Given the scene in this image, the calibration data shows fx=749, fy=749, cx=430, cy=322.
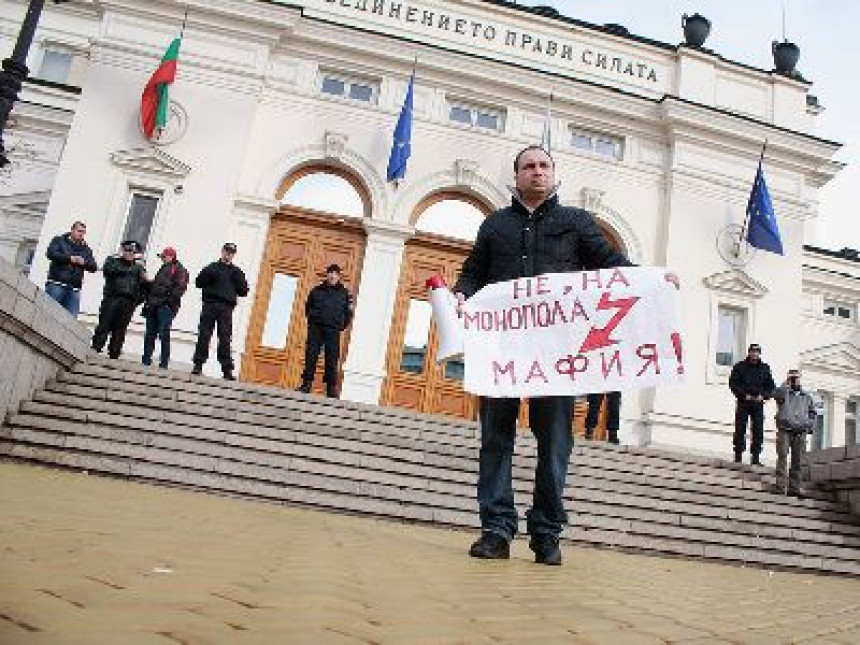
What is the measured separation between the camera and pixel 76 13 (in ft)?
64.0

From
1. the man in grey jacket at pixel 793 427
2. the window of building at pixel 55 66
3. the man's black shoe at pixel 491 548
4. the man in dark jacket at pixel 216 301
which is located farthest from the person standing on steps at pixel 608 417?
the window of building at pixel 55 66

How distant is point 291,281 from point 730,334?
10.2 meters

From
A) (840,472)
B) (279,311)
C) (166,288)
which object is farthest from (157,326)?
(840,472)

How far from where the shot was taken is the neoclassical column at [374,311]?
50.9ft

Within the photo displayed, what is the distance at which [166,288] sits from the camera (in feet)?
36.4

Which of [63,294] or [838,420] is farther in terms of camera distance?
[838,420]

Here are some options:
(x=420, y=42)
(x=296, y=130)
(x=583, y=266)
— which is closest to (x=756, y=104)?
(x=420, y=42)

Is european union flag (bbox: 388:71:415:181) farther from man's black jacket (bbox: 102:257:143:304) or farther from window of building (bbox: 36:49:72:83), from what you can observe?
window of building (bbox: 36:49:72:83)

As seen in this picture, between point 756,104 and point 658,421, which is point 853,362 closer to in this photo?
point 756,104

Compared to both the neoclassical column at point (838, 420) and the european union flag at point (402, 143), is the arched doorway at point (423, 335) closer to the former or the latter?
the european union flag at point (402, 143)

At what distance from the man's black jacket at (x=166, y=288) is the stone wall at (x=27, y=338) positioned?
1.74 m

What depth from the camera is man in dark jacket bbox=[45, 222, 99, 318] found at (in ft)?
33.4

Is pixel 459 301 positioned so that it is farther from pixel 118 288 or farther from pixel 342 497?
pixel 118 288

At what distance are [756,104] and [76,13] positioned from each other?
58.0 ft
